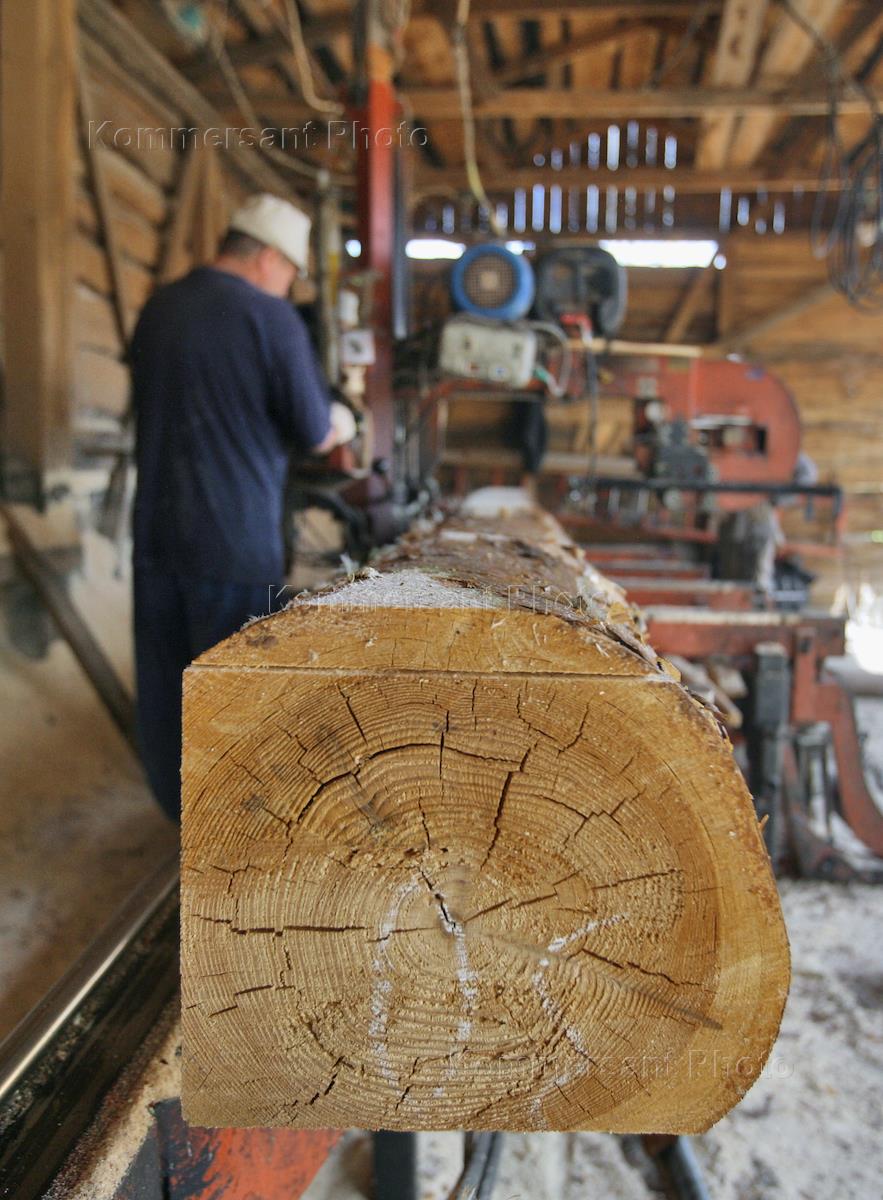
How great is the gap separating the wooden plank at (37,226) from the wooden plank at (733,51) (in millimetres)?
3171

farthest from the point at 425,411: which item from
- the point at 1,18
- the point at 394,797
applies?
the point at 394,797

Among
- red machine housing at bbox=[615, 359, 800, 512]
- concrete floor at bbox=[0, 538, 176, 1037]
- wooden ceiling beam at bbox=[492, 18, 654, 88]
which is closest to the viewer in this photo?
concrete floor at bbox=[0, 538, 176, 1037]

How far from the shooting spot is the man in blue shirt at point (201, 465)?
2.00m

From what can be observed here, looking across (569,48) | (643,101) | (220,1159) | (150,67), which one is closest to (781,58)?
(643,101)

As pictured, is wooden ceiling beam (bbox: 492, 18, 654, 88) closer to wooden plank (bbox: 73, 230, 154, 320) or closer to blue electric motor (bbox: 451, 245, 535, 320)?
wooden plank (bbox: 73, 230, 154, 320)

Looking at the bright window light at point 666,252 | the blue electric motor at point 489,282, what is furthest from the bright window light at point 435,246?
the blue electric motor at point 489,282

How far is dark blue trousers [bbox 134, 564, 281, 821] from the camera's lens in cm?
201

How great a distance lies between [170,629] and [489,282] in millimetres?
1736

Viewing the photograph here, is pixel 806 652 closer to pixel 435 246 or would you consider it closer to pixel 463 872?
pixel 463 872

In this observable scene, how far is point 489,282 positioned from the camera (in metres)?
2.96

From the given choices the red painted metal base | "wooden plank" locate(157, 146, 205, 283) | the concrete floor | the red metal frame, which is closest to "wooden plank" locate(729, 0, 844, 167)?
the red metal frame

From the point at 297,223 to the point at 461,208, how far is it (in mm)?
6232

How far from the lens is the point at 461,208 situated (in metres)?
7.83

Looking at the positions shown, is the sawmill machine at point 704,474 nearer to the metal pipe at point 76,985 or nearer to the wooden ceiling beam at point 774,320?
the metal pipe at point 76,985
